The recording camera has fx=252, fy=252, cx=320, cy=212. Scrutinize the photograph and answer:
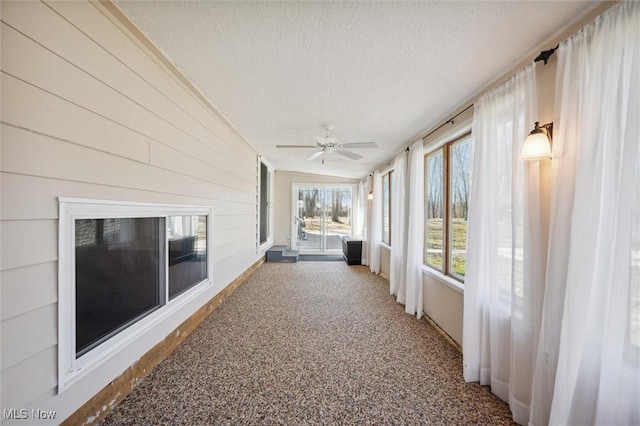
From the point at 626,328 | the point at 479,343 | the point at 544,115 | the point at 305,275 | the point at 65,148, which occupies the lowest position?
the point at 305,275

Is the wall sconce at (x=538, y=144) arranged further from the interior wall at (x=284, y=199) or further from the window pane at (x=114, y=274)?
the interior wall at (x=284, y=199)

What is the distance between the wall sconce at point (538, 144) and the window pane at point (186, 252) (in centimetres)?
277

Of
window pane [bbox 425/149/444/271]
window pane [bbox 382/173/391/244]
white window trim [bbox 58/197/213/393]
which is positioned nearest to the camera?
white window trim [bbox 58/197/213/393]

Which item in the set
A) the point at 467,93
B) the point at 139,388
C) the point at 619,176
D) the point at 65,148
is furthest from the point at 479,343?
the point at 65,148

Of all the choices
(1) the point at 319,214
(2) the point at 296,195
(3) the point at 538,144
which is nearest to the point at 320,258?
(1) the point at 319,214

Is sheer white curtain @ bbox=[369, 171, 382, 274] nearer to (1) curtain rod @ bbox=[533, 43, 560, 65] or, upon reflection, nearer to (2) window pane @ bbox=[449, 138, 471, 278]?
(2) window pane @ bbox=[449, 138, 471, 278]

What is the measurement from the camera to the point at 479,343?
207 centimetres

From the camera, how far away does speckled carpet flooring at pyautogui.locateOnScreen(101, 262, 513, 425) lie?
1700 mm

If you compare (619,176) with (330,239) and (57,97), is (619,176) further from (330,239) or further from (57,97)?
(330,239)

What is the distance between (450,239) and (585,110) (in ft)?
6.40

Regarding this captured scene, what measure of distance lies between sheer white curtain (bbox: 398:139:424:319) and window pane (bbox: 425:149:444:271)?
0.19 m

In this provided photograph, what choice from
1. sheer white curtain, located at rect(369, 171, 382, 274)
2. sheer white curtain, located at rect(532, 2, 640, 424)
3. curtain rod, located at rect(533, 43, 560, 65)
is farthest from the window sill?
A: sheer white curtain, located at rect(369, 171, 382, 274)

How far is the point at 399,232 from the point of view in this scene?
165 inches

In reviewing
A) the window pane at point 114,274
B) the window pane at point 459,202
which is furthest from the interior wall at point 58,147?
the window pane at point 459,202
